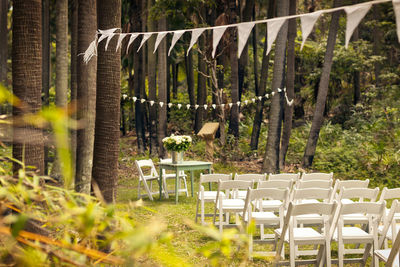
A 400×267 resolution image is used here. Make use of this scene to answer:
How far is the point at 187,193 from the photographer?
39.9 ft

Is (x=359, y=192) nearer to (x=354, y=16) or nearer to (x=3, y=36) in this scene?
(x=354, y=16)

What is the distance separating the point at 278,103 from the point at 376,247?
924 centimetres

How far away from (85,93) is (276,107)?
22.9 feet

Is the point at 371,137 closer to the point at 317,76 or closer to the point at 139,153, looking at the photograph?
the point at 317,76

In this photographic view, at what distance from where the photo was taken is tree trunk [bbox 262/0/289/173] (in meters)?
14.1

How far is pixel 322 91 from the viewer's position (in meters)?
15.5

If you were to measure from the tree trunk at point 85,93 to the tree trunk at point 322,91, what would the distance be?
8.34 meters

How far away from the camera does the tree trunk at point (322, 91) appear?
592 inches

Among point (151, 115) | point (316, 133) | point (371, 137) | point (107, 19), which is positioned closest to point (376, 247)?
point (107, 19)

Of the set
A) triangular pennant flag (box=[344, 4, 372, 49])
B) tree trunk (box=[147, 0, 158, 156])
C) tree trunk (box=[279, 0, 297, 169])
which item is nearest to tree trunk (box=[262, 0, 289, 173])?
tree trunk (box=[279, 0, 297, 169])

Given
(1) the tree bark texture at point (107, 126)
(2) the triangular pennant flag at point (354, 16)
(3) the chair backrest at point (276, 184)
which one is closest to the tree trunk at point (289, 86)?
(3) the chair backrest at point (276, 184)

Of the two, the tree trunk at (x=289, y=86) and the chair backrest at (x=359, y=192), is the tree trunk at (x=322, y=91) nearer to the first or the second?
the tree trunk at (x=289, y=86)

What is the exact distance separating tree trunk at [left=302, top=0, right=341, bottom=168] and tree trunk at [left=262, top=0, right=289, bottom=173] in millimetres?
1566

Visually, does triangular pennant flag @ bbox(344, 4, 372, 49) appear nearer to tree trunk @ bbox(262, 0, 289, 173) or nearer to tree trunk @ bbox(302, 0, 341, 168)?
tree trunk @ bbox(262, 0, 289, 173)
